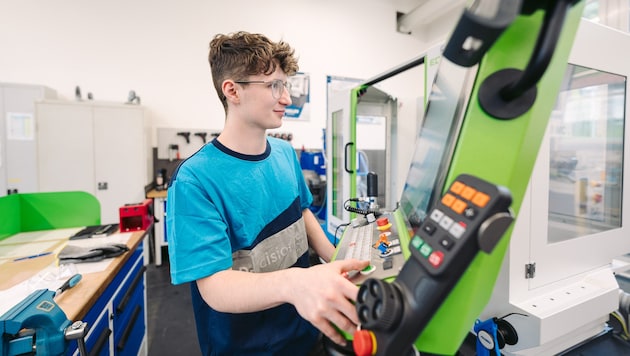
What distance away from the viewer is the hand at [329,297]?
1.42 ft

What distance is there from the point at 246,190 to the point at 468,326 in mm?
667

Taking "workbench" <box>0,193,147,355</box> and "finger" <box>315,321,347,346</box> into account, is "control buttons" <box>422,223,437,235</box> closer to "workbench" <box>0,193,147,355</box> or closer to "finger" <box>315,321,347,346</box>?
"finger" <box>315,321,347,346</box>

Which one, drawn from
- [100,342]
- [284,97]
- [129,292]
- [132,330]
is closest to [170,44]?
[129,292]

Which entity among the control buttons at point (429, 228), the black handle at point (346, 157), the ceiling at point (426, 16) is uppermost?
the ceiling at point (426, 16)

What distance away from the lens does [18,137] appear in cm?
300

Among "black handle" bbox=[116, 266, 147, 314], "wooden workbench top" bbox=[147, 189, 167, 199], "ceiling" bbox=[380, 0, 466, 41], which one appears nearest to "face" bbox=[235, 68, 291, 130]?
"black handle" bbox=[116, 266, 147, 314]

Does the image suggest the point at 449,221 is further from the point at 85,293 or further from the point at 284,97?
the point at 85,293

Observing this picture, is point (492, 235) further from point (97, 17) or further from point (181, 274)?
point (97, 17)

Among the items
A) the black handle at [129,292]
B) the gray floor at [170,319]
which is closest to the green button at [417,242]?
the black handle at [129,292]

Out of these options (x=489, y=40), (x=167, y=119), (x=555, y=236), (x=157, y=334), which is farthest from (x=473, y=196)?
(x=167, y=119)

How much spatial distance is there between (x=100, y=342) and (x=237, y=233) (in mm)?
769

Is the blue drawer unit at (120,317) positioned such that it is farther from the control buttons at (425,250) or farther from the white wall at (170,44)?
the white wall at (170,44)

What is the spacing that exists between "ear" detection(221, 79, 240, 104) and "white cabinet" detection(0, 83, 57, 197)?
11.3ft

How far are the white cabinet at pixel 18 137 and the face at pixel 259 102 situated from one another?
3490mm
